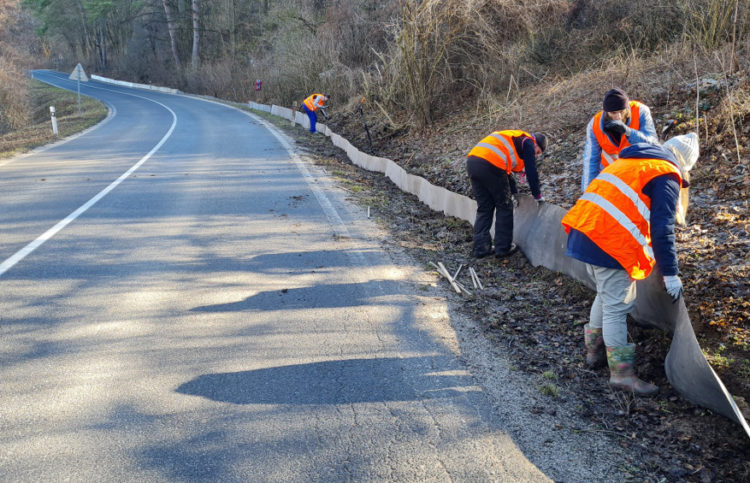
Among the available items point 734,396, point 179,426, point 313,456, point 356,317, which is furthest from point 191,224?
point 734,396

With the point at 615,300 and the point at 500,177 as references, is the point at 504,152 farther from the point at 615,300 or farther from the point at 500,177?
the point at 615,300

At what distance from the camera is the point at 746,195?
6.11 meters

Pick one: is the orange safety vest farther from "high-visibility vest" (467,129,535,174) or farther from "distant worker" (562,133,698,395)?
"high-visibility vest" (467,129,535,174)

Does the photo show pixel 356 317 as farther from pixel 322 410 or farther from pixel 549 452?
pixel 549 452

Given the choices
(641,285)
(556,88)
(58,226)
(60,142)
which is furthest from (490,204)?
(60,142)

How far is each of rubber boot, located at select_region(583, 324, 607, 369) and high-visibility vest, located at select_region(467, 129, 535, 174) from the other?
290cm

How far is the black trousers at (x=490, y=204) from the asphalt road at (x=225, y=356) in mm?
1133

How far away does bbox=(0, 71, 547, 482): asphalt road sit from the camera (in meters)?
3.03

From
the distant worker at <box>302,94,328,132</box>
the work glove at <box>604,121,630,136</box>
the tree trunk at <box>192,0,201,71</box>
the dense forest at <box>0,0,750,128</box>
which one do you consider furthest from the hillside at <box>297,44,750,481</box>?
the tree trunk at <box>192,0,201,71</box>

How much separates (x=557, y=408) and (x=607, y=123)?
252cm

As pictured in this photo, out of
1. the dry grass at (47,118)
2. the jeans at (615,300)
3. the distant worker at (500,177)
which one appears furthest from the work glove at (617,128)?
the dry grass at (47,118)

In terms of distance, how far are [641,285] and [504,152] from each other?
2549 millimetres

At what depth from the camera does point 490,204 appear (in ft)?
22.8

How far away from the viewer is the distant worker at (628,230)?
3.56 m
